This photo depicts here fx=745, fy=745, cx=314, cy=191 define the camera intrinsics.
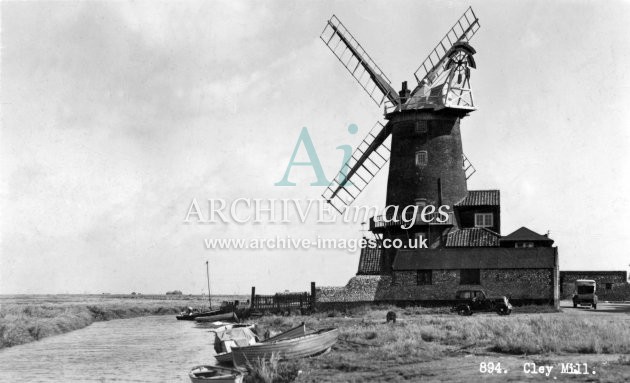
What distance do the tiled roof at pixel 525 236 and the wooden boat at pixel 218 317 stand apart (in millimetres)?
20337

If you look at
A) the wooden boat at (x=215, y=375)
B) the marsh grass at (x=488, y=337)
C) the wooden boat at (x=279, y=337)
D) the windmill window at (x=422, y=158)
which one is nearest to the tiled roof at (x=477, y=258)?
the windmill window at (x=422, y=158)

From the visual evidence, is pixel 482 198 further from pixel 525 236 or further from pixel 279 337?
pixel 279 337

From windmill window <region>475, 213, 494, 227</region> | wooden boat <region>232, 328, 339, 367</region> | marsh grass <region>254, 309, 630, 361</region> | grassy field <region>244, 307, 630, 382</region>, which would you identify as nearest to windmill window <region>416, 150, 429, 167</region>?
windmill window <region>475, 213, 494, 227</region>

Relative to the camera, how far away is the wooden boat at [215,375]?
65.1 feet

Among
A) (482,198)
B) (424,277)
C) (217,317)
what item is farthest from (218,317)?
(482,198)

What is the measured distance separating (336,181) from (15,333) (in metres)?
23.5

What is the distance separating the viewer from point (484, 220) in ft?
173

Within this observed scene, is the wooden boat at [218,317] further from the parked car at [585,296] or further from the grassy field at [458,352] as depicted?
the grassy field at [458,352]

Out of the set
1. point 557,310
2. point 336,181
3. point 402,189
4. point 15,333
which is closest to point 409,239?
point 402,189

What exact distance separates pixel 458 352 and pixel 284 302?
1143 inches

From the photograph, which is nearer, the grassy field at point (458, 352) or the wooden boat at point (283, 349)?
the grassy field at point (458, 352)

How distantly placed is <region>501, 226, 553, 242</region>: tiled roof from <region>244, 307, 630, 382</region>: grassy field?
19.8 meters

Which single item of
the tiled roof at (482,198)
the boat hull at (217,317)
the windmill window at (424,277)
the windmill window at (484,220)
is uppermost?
the tiled roof at (482,198)

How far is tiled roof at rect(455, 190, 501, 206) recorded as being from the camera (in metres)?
52.3
